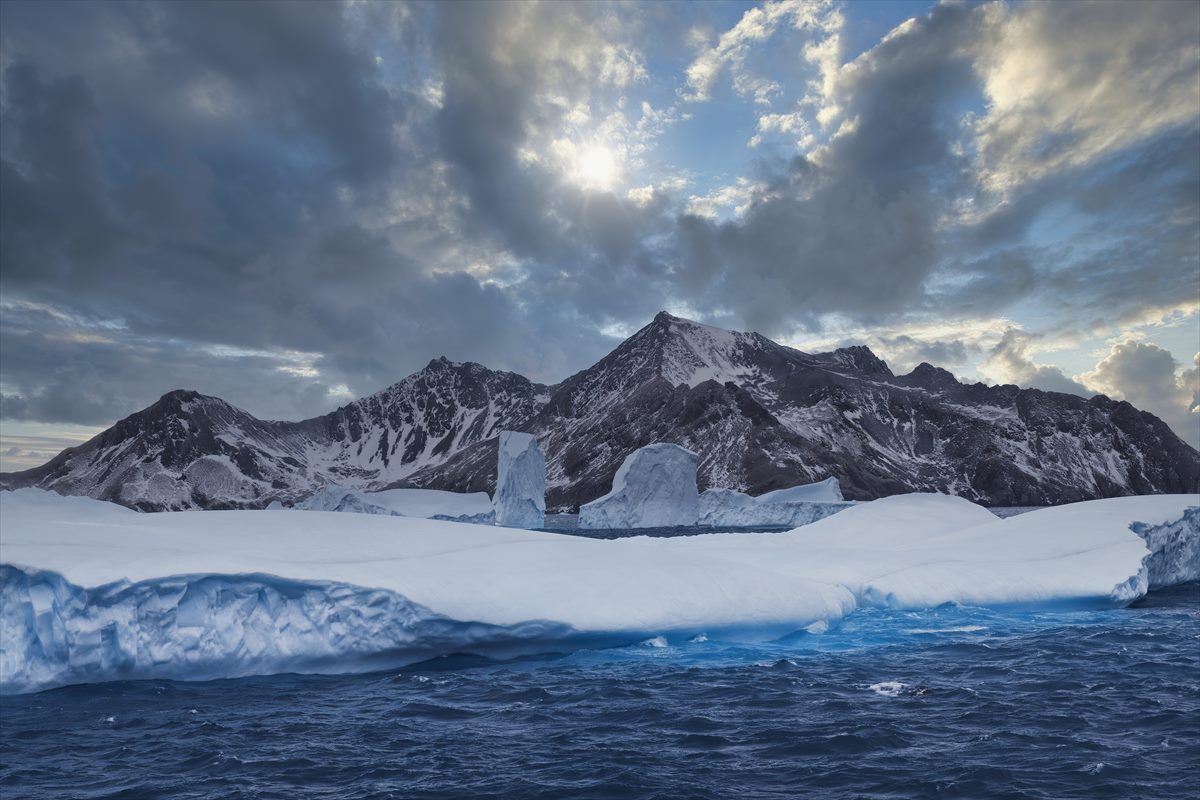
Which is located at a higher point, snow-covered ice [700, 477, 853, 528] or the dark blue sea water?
snow-covered ice [700, 477, 853, 528]

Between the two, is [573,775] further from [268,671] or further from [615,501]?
[615,501]

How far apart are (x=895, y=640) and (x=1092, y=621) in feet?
23.0

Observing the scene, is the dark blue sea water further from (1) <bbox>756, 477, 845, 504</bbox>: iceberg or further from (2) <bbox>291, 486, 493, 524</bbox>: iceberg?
(1) <bbox>756, 477, 845, 504</bbox>: iceberg

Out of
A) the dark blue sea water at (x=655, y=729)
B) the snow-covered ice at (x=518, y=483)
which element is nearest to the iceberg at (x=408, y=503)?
the snow-covered ice at (x=518, y=483)

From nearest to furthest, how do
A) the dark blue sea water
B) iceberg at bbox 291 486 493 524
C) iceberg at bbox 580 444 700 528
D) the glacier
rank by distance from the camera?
the dark blue sea water < the glacier < iceberg at bbox 291 486 493 524 < iceberg at bbox 580 444 700 528

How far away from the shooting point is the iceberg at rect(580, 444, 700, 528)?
8775cm

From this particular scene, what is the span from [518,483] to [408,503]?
17225 mm

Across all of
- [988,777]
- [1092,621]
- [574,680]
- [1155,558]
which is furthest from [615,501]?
[988,777]

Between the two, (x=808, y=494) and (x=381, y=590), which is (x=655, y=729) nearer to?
(x=381, y=590)

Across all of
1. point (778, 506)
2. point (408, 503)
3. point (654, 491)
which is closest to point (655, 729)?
Answer: point (654, 491)

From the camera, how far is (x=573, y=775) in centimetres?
1020

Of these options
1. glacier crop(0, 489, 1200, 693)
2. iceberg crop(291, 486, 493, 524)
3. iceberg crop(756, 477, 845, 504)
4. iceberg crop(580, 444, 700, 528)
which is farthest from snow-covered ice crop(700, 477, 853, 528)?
glacier crop(0, 489, 1200, 693)

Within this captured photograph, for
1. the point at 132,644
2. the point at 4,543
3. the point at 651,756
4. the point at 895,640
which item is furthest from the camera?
the point at 895,640

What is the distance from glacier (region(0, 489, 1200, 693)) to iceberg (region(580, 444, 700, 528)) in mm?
61633
